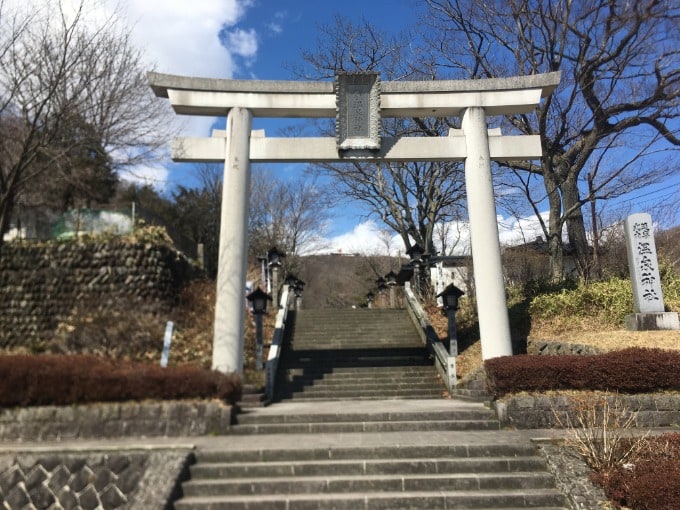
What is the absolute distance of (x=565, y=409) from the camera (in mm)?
7941

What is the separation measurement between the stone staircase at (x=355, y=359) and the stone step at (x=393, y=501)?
5.33 metres

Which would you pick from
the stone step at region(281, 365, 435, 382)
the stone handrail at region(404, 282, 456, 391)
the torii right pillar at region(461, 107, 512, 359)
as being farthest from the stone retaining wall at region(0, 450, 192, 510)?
the torii right pillar at region(461, 107, 512, 359)

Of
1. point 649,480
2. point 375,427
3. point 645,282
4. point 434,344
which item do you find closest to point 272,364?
point 375,427

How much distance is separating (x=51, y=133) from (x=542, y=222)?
1704 cm

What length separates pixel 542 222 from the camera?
57.1ft

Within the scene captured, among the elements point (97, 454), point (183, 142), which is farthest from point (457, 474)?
point (183, 142)

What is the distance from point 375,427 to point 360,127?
7343 mm

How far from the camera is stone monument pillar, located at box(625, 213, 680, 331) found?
11.6m

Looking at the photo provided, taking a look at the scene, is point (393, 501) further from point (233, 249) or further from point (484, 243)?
point (484, 243)

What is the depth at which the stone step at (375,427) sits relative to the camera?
814cm

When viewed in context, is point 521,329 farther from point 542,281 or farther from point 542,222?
point 542,222

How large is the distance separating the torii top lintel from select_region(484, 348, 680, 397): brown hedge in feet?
22.3

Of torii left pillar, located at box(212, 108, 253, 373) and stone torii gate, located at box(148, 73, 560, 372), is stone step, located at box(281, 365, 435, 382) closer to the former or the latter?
torii left pillar, located at box(212, 108, 253, 373)

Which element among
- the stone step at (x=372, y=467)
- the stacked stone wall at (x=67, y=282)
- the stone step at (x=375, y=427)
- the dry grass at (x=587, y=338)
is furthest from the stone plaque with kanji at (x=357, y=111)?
the stacked stone wall at (x=67, y=282)
